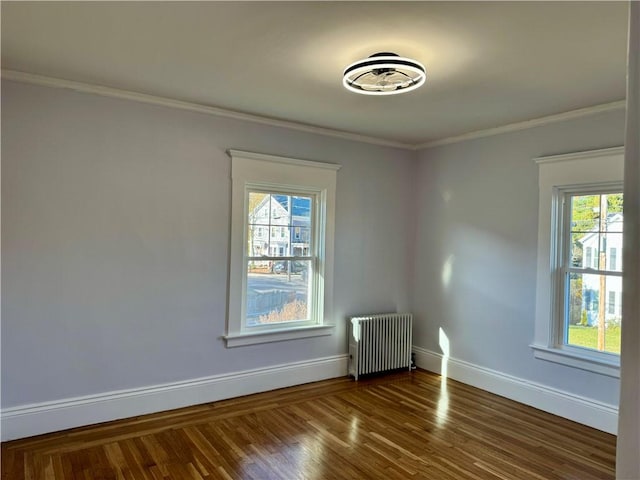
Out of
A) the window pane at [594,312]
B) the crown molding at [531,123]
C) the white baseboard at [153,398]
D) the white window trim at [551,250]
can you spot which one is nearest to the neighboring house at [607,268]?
the window pane at [594,312]

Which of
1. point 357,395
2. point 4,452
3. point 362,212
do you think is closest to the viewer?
point 4,452

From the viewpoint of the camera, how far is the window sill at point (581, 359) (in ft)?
10.9

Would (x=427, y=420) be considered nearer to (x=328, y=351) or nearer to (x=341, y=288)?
(x=328, y=351)

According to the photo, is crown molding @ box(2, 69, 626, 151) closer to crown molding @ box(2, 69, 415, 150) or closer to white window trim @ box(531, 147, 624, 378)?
crown molding @ box(2, 69, 415, 150)

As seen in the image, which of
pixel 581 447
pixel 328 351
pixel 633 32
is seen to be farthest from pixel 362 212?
pixel 633 32

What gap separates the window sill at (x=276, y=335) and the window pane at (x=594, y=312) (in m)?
2.21

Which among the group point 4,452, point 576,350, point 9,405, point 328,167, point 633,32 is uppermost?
point 328,167

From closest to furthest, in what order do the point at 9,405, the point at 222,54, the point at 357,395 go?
the point at 222,54 < the point at 9,405 < the point at 357,395

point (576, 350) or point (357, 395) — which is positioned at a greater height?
point (576, 350)

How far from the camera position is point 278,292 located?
4215 mm

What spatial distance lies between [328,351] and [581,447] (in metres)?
2.29

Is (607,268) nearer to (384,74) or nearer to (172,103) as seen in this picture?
(384,74)

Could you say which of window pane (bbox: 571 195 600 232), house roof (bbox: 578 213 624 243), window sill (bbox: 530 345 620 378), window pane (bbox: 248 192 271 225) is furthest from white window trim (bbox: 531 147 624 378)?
window pane (bbox: 248 192 271 225)

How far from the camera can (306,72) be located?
2.87 m
